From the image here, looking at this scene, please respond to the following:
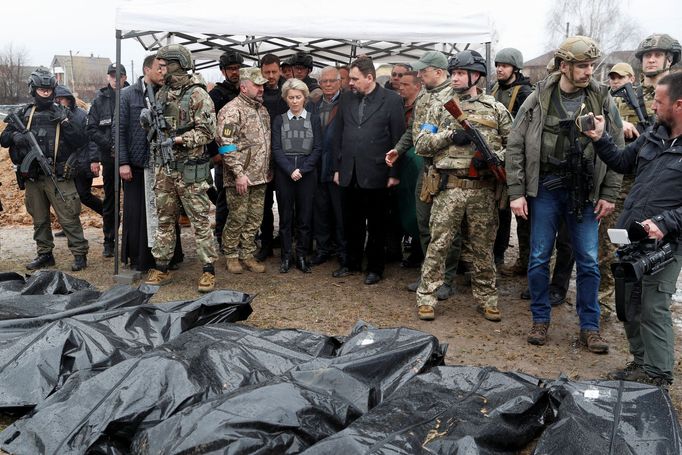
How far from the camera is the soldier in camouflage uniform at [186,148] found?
583 cm

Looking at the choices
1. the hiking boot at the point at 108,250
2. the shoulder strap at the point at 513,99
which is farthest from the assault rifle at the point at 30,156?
the shoulder strap at the point at 513,99

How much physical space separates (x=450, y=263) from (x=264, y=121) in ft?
7.69

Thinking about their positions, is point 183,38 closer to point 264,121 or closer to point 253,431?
point 264,121

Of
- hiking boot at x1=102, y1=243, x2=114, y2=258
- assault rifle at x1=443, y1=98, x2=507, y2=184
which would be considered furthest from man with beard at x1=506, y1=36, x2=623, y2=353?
hiking boot at x1=102, y1=243, x2=114, y2=258

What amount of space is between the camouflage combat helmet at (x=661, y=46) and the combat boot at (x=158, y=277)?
15.6 ft

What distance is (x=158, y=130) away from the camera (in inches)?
230

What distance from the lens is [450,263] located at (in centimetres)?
609

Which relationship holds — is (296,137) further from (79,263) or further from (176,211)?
(79,263)

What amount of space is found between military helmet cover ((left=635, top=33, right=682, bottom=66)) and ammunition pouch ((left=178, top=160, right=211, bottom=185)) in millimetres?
3925

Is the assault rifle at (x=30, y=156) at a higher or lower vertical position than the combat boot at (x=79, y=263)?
higher

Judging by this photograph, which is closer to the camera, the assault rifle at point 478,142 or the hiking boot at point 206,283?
the assault rifle at point 478,142

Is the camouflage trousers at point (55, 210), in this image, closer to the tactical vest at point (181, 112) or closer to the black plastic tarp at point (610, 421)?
the tactical vest at point (181, 112)

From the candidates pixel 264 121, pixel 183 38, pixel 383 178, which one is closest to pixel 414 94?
pixel 383 178

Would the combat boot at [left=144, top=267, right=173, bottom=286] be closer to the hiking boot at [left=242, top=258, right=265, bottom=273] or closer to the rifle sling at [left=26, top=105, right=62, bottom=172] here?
the hiking boot at [left=242, top=258, right=265, bottom=273]
